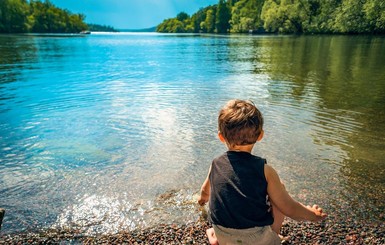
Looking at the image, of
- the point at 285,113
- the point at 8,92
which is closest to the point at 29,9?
the point at 8,92

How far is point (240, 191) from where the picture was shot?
2.68 m

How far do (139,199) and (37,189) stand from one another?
2.23 m

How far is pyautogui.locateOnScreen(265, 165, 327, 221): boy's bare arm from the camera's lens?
268 cm

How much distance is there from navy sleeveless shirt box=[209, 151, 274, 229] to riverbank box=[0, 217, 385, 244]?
5.70 ft

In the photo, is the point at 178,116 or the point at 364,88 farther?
the point at 364,88

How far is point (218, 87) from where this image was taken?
1678 cm

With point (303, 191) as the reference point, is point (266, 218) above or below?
above

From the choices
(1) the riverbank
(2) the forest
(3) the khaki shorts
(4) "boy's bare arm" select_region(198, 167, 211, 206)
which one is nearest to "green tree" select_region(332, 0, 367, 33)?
(1) the riverbank

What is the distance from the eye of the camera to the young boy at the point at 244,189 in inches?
105

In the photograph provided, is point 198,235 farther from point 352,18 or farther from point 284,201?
point 352,18

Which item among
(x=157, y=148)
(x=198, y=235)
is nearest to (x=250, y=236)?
(x=198, y=235)

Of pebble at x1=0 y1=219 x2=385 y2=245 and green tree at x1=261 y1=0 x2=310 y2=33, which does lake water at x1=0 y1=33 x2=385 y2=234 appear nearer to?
pebble at x1=0 y1=219 x2=385 y2=245

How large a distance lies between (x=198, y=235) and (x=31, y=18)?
600 feet

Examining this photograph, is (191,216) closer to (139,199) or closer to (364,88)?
(139,199)
